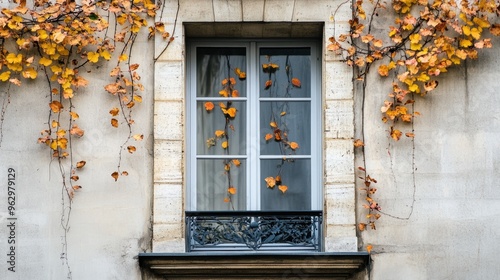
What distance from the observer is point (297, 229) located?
10.0 meters

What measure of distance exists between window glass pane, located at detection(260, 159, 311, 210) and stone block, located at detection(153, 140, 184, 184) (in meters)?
0.76

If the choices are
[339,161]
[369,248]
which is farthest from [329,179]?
[369,248]

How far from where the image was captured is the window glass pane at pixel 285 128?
10.3 m

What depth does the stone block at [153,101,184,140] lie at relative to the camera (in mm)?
10000

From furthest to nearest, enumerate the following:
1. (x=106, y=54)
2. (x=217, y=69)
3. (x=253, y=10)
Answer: (x=217, y=69) → (x=253, y=10) → (x=106, y=54)

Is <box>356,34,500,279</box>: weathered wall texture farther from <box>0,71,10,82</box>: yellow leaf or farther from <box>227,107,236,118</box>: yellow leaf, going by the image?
<box>0,71,10,82</box>: yellow leaf

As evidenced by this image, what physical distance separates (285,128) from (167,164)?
42.5 inches

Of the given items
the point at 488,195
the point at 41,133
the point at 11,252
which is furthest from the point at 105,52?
the point at 488,195

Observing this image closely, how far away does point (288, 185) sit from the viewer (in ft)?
33.8

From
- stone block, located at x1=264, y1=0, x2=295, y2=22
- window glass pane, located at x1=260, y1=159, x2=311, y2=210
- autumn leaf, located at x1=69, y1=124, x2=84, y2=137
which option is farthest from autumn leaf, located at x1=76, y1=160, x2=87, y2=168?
stone block, located at x1=264, y1=0, x2=295, y2=22

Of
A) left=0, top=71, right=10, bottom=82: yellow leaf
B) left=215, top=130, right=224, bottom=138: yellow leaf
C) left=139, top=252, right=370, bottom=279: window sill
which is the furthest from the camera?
left=215, top=130, right=224, bottom=138: yellow leaf

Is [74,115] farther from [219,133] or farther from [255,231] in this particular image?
[255,231]

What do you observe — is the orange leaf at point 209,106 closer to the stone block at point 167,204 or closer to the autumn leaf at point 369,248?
the stone block at point 167,204

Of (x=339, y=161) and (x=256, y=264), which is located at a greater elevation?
(x=339, y=161)
